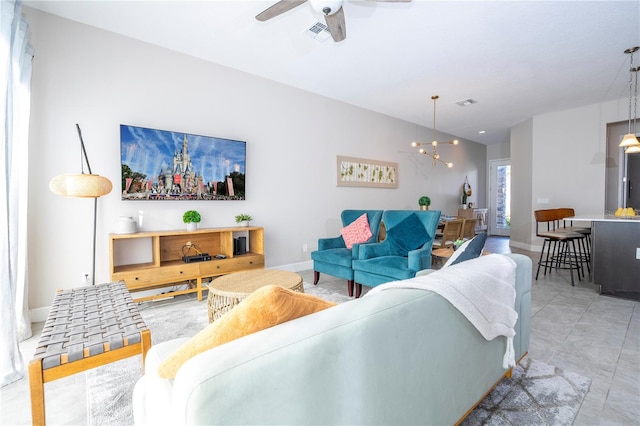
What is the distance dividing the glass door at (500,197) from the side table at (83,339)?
945cm

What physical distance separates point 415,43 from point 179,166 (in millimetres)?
3016

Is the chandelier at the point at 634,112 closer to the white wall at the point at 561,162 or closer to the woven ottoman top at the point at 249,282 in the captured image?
the white wall at the point at 561,162

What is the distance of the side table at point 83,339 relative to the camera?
1.15 m

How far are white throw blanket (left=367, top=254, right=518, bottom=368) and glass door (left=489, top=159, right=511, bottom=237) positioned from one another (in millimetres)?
8255

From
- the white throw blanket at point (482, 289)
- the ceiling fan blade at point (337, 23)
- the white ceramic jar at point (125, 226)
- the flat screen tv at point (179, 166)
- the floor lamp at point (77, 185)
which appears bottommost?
the white throw blanket at point (482, 289)

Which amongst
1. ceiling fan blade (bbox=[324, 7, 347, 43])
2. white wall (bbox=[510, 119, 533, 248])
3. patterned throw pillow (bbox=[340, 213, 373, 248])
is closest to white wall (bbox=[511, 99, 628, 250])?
white wall (bbox=[510, 119, 533, 248])

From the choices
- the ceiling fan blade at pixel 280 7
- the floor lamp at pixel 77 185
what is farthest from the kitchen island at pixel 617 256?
the floor lamp at pixel 77 185

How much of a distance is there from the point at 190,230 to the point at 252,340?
288 cm

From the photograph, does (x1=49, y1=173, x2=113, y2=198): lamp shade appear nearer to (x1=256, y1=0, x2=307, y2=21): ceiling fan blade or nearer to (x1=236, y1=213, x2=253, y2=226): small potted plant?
(x1=236, y1=213, x2=253, y2=226): small potted plant

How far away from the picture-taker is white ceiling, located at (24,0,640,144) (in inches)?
105

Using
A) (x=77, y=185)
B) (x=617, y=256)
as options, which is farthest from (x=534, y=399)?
(x=77, y=185)

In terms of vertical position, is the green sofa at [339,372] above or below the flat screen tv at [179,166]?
below

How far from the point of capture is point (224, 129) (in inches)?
150

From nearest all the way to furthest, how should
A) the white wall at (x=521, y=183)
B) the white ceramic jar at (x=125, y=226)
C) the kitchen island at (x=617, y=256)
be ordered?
the white ceramic jar at (x=125, y=226) < the kitchen island at (x=617, y=256) < the white wall at (x=521, y=183)
